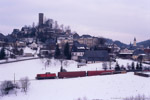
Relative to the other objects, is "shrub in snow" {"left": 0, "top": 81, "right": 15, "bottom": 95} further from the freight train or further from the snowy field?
the freight train

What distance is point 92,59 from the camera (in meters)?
38.1

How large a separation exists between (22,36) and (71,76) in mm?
48611

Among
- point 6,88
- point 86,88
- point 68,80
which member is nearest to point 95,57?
point 68,80

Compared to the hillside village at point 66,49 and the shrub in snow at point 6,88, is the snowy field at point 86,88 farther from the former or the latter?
the hillside village at point 66,49

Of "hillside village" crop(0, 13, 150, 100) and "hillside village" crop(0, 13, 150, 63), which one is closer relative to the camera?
"hillside village" crop(0, 13, 150, 100)

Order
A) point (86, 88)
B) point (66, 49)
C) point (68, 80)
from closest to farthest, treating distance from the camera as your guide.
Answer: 1. point (86, 88)
2. point (68, 80)
3. point (66, 49)

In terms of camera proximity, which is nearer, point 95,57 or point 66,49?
point 95,57

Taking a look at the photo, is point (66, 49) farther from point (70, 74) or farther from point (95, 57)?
point (70, 74)

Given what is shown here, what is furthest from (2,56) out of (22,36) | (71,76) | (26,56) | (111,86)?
(22,36)

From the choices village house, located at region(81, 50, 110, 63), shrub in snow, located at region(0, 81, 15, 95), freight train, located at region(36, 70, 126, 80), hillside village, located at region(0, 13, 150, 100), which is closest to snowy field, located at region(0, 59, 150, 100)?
hillside village, located at region(0, 13, 150, 100)

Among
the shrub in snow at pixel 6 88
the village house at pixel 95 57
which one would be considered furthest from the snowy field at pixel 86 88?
the village house at pixel 95 57

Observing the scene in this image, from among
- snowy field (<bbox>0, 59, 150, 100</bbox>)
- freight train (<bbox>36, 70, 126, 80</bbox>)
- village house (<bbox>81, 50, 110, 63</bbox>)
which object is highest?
village house (<bbox>81, 50, 110, 63</bbox>)

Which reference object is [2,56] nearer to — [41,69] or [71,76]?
[41,69]

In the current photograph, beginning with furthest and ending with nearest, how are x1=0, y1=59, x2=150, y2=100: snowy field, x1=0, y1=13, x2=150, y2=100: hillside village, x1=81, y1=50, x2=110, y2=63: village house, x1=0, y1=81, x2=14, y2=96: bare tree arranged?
x1=81, y1=50, x2=110, y2=63: village house, x1=0, y1=81, x2=14, y2=96: bare tree, x1=0, y1=13, x2=150, y2=100: hillside village, x1=0, y1=59, x2=150, y2=100: snowy field
